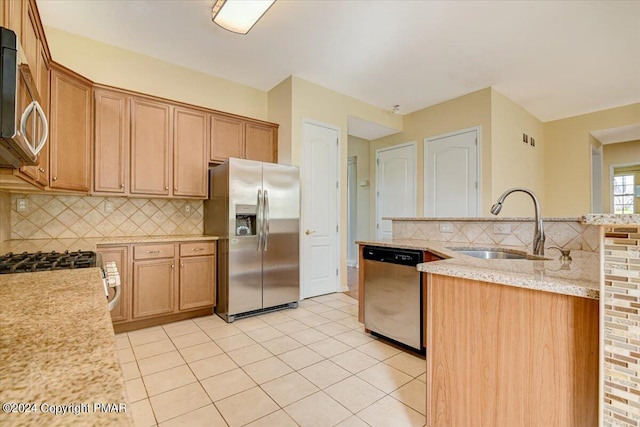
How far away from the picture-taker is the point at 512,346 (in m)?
1.13

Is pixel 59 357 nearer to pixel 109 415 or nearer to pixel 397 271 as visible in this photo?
pixel 109 415

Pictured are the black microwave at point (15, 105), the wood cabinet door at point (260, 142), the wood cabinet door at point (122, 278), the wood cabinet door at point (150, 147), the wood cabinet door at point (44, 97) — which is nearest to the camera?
the black microwave at point (15, 105)

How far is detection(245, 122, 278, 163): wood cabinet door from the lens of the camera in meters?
3.76

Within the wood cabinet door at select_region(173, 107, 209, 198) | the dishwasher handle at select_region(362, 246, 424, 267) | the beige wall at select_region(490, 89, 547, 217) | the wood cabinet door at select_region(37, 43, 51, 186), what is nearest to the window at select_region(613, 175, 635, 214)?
the beige wall at select_region(490, 89, 547, 217)

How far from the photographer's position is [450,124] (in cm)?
444

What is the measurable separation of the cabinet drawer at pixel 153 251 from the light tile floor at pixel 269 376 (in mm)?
722

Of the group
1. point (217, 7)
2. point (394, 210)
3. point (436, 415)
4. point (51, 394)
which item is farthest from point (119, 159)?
point (394, 210)

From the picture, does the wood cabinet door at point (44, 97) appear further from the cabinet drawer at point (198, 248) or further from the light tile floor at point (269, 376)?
the light tile floor at point (269, 376)

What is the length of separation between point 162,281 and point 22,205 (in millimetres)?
1406

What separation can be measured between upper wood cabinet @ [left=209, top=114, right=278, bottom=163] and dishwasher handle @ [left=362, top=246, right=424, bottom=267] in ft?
6.72

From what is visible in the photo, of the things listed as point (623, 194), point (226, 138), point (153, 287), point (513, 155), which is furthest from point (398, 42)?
point (623, 194)

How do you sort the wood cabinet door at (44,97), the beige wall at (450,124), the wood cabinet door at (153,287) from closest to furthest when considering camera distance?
the wood cabinet door at (44,97)
the wood cabinet door at (153,287)
the beige wall at (450,124)

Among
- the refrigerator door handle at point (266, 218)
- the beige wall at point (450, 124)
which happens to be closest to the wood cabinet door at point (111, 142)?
the refrigerator door handle at point (266, 218)

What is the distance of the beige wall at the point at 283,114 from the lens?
3.79m
